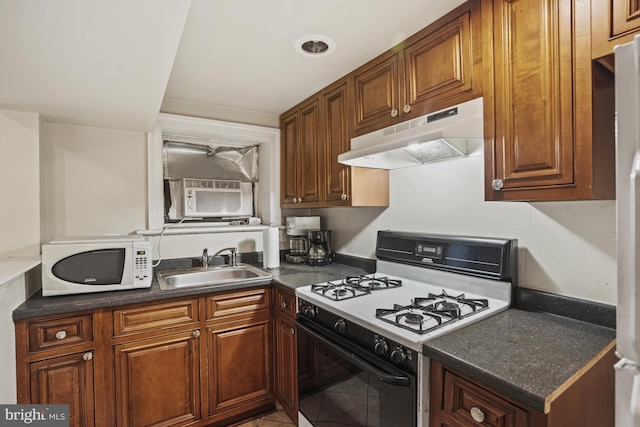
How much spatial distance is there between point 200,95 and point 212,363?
73.3 inches

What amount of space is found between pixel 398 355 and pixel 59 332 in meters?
1.61

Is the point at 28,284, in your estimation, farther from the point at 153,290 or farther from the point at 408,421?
the point at 408,421

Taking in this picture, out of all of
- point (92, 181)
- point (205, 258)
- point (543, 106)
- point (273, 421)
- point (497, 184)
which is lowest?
point (273, 421)

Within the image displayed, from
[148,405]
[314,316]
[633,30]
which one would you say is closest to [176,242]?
[148,405]

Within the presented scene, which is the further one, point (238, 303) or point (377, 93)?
point (238, 303)

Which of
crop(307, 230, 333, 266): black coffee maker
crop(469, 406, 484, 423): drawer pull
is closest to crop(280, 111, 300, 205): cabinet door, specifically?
crop(307, 230, 333, 266): black coffee maker

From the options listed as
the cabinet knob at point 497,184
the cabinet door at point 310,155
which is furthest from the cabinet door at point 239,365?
the cabinet knob at point 497,184

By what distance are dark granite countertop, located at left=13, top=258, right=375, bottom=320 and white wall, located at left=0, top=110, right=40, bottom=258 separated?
0.31m

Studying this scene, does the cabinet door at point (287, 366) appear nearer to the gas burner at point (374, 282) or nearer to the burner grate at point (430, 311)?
the gas burner at point (374, 282)

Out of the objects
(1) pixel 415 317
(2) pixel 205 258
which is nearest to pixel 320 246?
(2) pixel 205 258

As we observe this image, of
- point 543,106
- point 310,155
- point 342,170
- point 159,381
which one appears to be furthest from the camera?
point 310,155

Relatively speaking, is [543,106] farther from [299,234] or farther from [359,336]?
[299,234]

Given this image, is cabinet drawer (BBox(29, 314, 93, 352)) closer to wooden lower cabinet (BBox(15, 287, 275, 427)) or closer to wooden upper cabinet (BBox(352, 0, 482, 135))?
wooden lower cabinet (BBox(15, 287, 275, 427))

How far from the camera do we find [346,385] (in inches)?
55.7
